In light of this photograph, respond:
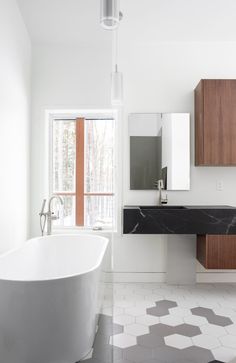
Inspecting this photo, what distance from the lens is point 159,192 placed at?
141 inches

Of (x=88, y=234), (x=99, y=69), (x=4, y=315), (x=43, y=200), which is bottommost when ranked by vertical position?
→ (x=4, y=315)

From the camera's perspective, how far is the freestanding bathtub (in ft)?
4.26

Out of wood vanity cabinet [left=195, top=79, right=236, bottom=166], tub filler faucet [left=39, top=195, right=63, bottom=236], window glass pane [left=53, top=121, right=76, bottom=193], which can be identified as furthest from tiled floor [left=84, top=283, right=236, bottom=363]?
wood vanity cabinet [left=195, top=79, right=236, bottom=166]

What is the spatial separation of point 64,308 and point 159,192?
2350mm

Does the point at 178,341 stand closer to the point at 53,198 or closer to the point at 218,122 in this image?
the point at 53,198

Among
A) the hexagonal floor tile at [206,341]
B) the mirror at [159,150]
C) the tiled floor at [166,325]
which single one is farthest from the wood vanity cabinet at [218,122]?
the hexagonal floor tile at [206,341]

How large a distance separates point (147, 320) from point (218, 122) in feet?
6.90

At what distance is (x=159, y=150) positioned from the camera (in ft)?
11.7

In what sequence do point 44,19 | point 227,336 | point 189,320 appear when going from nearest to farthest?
point 44,19 < point 227,336 < point 189,320

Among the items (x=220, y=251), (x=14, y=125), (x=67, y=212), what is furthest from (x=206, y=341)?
(x=14, y=125)

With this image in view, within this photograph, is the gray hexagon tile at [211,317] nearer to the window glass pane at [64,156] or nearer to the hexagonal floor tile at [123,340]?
the hexagonal floor tile at [123,340]

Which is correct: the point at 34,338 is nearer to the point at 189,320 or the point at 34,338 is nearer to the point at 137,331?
the point at 137,331

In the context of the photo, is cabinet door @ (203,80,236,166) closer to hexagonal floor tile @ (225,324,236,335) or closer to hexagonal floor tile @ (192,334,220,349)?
hexagonal floor tile @ (225,324,236,335)

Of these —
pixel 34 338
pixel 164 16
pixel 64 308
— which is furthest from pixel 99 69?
pixel 164 16
